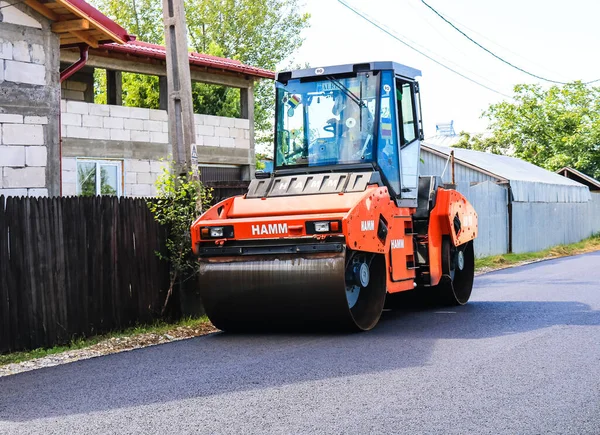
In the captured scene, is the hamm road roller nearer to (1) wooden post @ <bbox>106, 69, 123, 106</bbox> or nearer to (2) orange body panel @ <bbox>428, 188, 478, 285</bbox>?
(2) orange body panel @ <bbox>428, 188, 478, 285</bbox>

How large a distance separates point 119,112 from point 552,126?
4251 cm

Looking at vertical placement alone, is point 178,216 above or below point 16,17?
below

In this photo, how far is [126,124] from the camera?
66.3ft

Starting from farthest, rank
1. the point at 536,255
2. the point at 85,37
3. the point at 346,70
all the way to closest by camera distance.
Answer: the point at 536,255
the point at 85,37
the point at 346,70

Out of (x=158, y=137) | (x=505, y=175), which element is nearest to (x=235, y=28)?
(x=505, y=175)

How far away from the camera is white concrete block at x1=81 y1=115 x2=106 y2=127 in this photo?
19.2 m

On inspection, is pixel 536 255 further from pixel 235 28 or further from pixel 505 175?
pixel 235 28

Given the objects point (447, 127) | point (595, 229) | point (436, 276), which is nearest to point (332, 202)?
point (436, 276)

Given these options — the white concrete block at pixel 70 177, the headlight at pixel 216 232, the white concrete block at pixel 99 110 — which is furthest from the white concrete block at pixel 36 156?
the white concrete block at pixel 99 110

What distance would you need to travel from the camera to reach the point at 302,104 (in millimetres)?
11555

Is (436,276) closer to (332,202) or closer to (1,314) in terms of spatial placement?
(332,202)

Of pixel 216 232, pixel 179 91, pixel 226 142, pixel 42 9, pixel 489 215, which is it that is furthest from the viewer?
pixel 489 215

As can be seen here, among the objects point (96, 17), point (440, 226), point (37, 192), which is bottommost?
point (440, 226)

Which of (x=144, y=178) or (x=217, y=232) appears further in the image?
(x=144, y=178)
